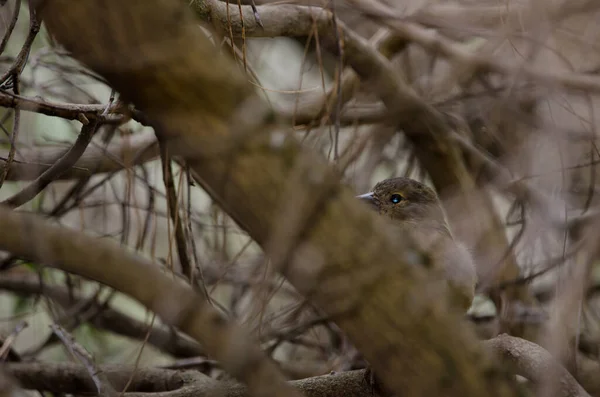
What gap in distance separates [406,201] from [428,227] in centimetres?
26

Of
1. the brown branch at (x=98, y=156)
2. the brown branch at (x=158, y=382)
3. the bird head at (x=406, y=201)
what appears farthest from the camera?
the bird head at (x=406, y=201)

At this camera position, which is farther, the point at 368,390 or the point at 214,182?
the point at 368,390

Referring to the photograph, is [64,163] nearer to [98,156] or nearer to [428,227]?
[98,156]

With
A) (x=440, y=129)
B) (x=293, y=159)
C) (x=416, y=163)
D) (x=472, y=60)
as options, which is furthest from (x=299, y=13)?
(x=293, y=159)

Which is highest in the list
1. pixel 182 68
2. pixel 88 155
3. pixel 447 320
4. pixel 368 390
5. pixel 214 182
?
pixel 182 68

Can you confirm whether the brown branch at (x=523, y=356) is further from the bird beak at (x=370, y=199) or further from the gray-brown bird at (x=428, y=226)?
the bird beak at (x=370, y=199)

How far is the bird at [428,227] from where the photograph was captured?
3.14 m

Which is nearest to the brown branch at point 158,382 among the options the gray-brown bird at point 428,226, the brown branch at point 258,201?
the gray-brown bird at point 428,226

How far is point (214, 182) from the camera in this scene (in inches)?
62.9

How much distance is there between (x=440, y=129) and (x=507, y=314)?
3.51 feet

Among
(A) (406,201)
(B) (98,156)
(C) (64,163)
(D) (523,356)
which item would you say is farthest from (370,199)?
(C) (64,163)

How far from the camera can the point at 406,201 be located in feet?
12.7

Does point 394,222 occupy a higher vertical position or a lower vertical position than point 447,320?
lower

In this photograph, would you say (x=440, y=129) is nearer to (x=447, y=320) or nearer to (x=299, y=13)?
(x=299, y=13)
